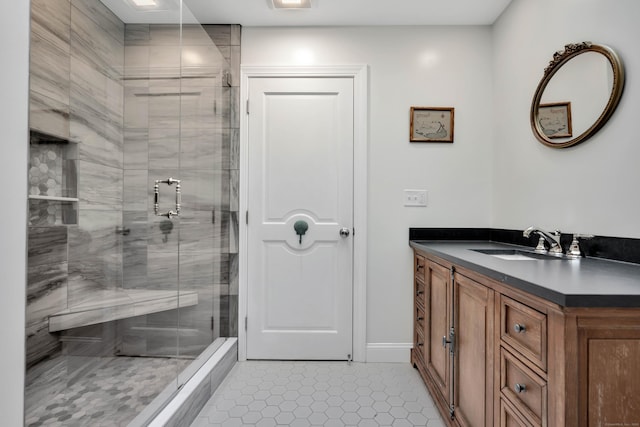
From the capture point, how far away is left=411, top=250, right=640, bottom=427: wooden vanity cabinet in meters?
0.86

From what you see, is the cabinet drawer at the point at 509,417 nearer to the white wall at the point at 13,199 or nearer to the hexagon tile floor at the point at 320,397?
the hexagon tile floor at the point at 320,397

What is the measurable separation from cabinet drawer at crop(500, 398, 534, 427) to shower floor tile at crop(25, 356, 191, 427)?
1.50 m

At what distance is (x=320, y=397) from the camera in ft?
6.62

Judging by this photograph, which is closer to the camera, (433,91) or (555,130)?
(555,130)

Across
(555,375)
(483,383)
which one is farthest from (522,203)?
(555,375)

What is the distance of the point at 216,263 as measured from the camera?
8.14 ft

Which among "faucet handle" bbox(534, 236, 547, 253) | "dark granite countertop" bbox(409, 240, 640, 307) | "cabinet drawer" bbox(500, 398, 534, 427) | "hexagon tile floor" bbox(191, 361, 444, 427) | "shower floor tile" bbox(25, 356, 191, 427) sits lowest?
"hexagon tile floor" bbox(191, 361, 444, 427)

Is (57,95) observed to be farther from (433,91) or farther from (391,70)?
(433,91)

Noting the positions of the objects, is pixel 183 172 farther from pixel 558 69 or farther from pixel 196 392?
pixel 558 69

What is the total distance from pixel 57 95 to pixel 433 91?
221 cm

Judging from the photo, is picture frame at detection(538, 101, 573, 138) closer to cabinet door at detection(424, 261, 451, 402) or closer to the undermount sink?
the undermount sink

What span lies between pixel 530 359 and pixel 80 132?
208 centimetres

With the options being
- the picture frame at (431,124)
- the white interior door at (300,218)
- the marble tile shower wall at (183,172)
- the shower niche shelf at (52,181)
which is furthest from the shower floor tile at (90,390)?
the picture frame at (431,124)

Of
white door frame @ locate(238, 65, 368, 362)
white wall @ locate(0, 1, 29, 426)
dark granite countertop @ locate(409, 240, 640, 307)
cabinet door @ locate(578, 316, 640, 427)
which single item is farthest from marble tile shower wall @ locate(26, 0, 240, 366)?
cabinet door @ locate(578, 316, 640, 427)
